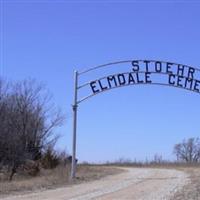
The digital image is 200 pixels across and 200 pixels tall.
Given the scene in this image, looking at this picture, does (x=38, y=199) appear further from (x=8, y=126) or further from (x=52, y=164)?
(x=52, y=164)

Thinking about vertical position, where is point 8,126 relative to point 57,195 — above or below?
above

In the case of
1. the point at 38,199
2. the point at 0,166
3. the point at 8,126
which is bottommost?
the point at 38,199

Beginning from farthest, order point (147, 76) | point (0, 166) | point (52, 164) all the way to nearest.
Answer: point (52, 164) → point (0, 166) → point (147, 76)

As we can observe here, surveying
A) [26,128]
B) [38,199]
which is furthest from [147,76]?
[26,128]

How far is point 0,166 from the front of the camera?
42.2 metres

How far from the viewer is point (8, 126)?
4278 cm

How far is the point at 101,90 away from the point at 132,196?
46.8ft

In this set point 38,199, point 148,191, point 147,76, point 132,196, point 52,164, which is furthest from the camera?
point 52,164

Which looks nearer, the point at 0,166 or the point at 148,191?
the point at 148,191

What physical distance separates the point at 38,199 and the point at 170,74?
56.5 ft

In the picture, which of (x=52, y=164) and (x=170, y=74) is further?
(x=52, y=164)

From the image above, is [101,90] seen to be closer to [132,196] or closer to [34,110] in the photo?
[132,196]

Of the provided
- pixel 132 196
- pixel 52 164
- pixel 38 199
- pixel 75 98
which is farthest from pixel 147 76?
pixel 52 164

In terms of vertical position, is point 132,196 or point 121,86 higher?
point 121,86
